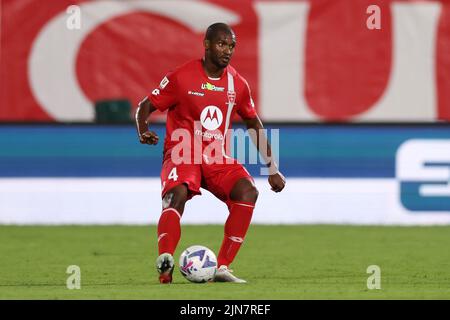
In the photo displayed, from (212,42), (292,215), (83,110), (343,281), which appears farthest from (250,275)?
(83,110)

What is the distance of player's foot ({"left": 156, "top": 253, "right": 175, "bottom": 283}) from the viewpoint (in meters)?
9.23

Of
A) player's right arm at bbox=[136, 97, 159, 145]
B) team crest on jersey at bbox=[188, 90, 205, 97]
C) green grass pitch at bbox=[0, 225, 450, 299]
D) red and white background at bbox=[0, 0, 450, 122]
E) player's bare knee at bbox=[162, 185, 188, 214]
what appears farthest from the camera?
red and white background at bbox=[0, 0, 450, 122]

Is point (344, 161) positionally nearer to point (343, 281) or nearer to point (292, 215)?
point (292, 215)

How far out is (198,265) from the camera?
943 cm

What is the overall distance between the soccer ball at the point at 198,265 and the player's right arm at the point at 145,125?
82 centimetres

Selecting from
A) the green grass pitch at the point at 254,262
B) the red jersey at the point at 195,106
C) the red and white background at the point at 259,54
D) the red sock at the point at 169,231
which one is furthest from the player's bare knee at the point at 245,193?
the red and white background at the point at 259,54

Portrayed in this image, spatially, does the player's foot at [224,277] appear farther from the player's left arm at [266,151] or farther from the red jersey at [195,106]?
the red jersey at [195,106]

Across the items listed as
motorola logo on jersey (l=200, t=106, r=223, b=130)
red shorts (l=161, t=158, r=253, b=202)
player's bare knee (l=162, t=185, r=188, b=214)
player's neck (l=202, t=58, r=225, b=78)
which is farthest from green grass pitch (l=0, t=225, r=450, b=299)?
player's neck (l=202, t=58, r=225, b=78)

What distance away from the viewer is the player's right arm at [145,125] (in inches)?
368

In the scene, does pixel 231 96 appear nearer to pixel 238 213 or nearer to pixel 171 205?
pixel 238 213

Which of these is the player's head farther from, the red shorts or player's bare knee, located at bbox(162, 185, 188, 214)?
player's bare knee, located at bbox(162, 185, 188, 214)

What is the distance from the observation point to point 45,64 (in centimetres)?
1805

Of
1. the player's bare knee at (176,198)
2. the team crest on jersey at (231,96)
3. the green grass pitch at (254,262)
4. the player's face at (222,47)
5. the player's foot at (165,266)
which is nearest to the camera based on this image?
the green grass pitch at (254,262)

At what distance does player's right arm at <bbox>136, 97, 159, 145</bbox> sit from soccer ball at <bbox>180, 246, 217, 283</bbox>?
→ 0.82 m
